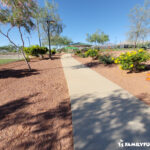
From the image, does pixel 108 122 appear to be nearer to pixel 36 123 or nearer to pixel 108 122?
pixel 108 122

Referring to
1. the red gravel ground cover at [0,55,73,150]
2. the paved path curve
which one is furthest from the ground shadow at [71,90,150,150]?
the red gravel ground cover at [0,55,73,150]

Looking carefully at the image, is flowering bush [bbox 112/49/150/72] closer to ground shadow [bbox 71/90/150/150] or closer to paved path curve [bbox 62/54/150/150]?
paved path curve [bbox 62/54/150/150]

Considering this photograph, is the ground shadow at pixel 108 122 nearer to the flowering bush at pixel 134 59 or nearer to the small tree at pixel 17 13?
the flowering bush at pixel 134 59

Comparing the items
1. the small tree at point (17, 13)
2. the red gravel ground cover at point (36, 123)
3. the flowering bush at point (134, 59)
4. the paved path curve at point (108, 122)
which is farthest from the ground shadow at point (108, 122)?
the small tree at point (17, 13)

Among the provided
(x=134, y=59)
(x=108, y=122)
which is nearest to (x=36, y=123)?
(x=108, y=122)

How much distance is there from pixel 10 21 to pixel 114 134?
8.46 meters

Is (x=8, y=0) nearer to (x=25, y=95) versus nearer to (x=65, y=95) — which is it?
(x=25, y=95)

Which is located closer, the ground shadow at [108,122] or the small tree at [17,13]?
the ground shadow at [108,122]

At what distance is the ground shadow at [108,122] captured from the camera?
63.3 inches

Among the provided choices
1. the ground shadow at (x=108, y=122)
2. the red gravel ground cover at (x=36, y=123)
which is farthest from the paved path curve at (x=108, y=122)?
the red gravel ground cover at (x=36, y=123)

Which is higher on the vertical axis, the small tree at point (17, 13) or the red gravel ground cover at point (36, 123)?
Answer: the small tree at point (17, 13)

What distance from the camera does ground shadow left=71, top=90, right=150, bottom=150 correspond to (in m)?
1.61

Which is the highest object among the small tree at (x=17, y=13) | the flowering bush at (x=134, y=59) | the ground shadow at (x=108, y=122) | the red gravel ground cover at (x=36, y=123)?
the small tree at (x=17, y=13)

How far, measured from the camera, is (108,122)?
2.00 metres
